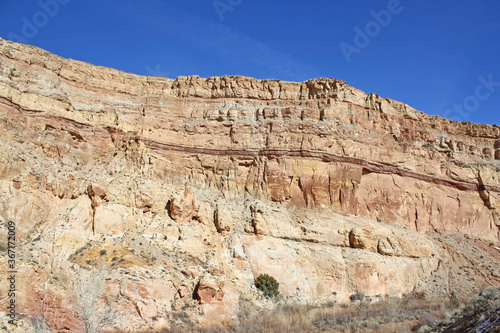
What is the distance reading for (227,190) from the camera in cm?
3331

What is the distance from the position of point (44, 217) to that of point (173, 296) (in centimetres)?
788

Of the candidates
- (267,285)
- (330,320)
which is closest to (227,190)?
(267,285)

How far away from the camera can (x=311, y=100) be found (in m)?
38.2

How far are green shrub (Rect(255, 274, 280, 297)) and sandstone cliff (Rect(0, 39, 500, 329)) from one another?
0.49 meters

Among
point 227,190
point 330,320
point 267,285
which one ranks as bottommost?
point 330,320

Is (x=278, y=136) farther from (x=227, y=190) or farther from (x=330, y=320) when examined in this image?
(x=330, y=320)

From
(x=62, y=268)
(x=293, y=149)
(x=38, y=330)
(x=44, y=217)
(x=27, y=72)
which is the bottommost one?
(x=38, y=330)

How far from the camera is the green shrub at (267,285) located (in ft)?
84.5

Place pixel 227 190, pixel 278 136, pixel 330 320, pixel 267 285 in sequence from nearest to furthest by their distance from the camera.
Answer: pixel 330 320 → pixel 267 285 → pixel 227 190 → pixel 278 136

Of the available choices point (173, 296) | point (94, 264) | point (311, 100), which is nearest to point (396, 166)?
point (311, 100)

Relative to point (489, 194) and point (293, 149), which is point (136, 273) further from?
point (489, 194)

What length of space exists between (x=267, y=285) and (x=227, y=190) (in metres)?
9.30

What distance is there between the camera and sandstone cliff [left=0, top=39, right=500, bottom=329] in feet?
73.0

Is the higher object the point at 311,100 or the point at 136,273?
the point at 311,100
